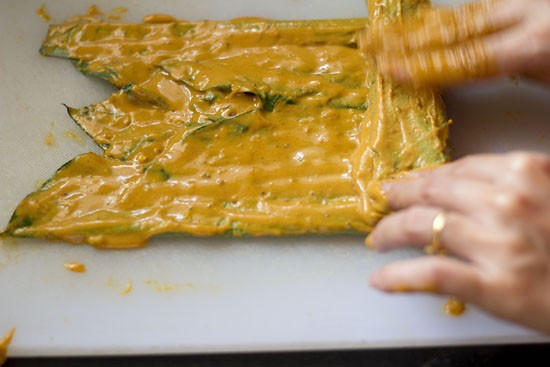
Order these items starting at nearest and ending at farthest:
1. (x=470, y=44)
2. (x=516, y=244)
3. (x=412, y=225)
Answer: (x=516, y=244)
(x=412, y=225)
(x=470, y=44)

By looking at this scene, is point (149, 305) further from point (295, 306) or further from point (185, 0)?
point (185, 0)

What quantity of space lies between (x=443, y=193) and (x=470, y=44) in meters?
0.42

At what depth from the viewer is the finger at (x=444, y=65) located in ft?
4.59

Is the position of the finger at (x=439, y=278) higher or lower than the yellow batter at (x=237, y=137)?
lower

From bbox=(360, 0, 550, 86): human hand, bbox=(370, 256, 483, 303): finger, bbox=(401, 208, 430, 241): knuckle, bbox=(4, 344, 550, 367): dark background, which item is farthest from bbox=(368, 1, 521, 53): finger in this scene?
bbox=(4, 344, 550, 367): dark background

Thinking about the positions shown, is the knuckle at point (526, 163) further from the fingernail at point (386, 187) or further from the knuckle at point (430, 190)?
the fingernail at point (386, 187)

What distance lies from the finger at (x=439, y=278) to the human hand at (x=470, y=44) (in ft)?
1.63

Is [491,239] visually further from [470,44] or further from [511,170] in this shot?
[470,44]

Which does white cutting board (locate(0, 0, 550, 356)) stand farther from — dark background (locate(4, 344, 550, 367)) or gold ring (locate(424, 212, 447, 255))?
gold ring (locate(424, 212, 447, 255))

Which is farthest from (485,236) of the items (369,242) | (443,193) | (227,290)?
(227,290)

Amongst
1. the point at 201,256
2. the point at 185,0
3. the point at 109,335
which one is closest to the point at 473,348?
the point at 201,256

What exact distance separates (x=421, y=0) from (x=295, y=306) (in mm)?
816

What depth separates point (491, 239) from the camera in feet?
3.56

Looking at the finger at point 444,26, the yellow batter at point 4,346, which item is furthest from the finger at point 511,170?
the yellow batter at point 4,346
